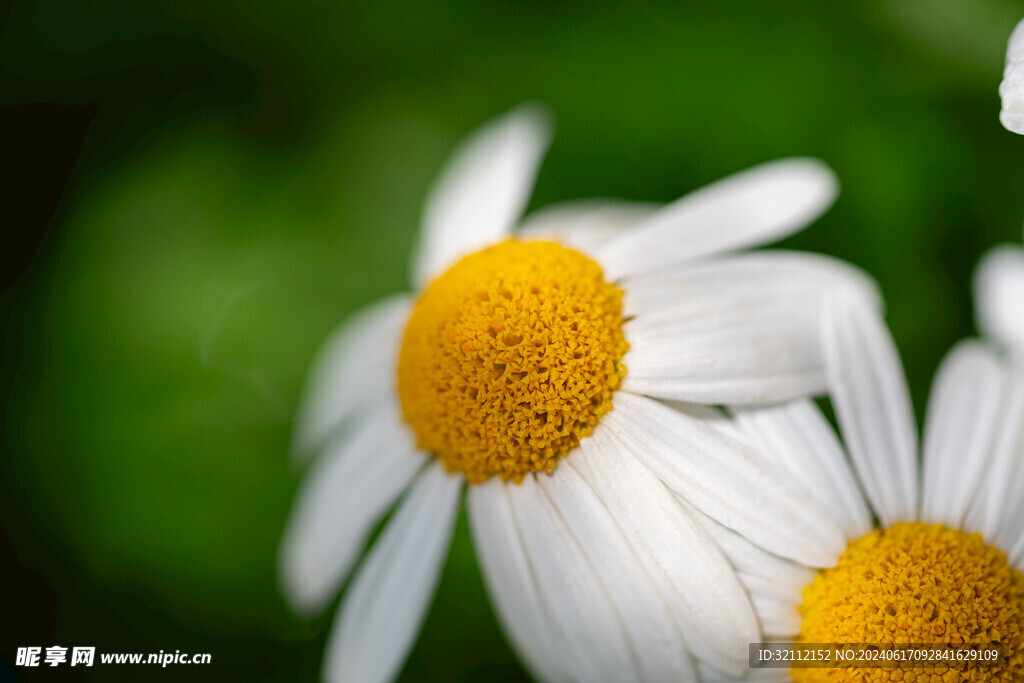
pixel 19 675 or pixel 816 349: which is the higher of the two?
pixel 816 349

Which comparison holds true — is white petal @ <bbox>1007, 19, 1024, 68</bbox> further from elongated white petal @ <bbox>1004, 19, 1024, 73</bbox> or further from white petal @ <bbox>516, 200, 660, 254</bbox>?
white petal @ <bbox>516, 200, 660, 254</bbox>

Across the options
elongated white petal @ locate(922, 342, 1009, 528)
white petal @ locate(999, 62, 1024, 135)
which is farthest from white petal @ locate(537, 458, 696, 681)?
white petal @ locate(999, 62, 1024, 135)

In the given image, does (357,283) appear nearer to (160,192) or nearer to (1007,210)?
(160,192)

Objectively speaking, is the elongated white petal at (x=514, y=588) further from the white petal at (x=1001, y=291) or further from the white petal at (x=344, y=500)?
the white petal at (x=1001, y=291)

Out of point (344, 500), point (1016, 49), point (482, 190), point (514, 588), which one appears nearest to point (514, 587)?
point (514, 588)

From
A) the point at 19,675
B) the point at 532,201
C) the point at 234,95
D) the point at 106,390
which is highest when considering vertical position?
the point at 234,95

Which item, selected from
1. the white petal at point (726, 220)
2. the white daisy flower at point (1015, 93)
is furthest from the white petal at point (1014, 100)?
the white petal at point (726, 220)

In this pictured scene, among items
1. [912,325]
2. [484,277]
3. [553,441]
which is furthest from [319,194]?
[912,325]
